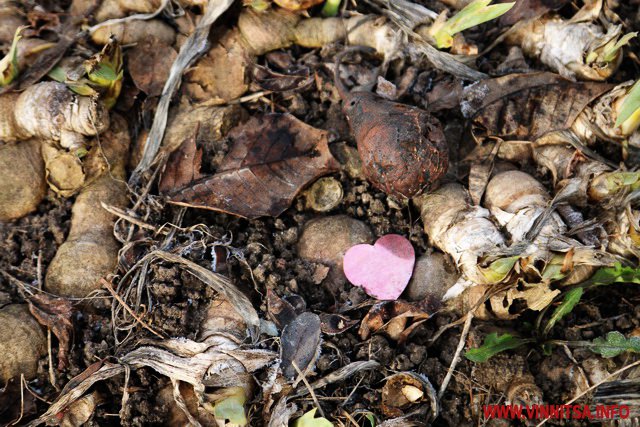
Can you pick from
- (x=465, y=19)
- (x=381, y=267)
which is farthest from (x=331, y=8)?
(x=381, y=267)

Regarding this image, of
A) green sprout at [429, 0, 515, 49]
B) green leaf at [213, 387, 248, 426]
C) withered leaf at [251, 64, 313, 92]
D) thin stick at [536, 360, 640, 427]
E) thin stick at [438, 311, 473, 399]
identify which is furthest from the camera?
withered leaf at [251, 64, 313, 92]

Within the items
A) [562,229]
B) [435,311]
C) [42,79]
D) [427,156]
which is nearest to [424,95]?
[427,156]

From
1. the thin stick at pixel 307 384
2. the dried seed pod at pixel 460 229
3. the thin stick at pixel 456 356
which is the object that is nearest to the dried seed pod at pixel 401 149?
the dried seed pod at pixel 460 229

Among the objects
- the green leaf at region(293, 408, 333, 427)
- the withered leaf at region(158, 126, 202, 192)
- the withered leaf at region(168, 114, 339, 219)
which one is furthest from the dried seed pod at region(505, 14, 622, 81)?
the green leaf at region(293, 408, 333, 427)

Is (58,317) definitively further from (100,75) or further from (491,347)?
(491,347)

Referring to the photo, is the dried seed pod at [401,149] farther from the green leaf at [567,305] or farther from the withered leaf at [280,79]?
the green leaf at [567,305]

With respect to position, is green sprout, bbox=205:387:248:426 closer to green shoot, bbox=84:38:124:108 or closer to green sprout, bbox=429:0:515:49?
green shoot, bbox=84:38:124:108

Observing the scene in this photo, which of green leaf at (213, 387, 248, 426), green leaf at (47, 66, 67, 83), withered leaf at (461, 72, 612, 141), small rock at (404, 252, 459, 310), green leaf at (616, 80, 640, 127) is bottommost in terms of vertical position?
green leaf at (213, 387, 248, 426)
